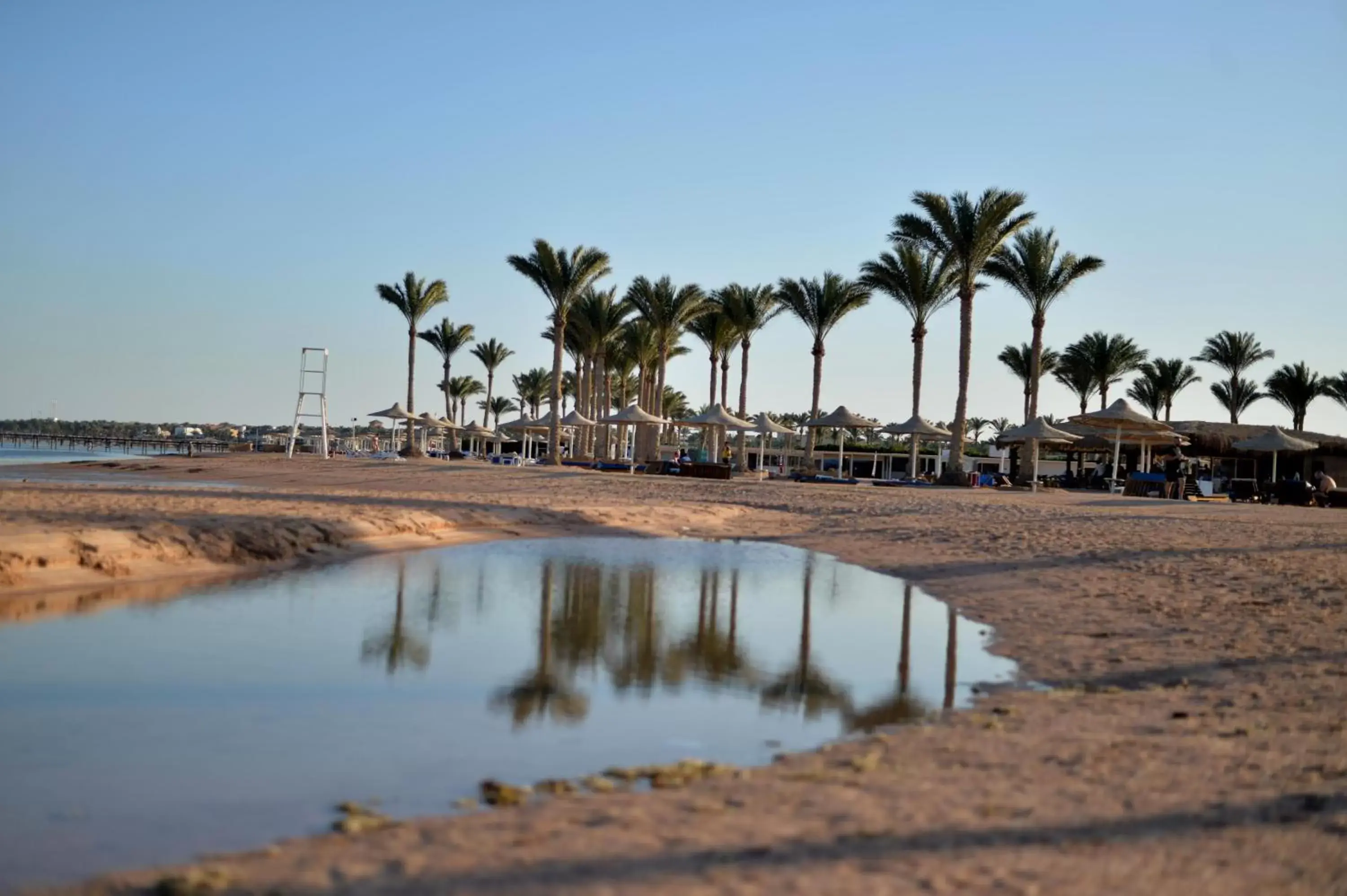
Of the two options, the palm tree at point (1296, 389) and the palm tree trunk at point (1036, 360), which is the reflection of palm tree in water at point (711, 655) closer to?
the palm tree trunk at point (1036, 360)

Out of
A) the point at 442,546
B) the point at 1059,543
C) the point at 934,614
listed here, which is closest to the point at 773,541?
the point at 1059,543

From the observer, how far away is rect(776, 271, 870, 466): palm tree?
4478 cm

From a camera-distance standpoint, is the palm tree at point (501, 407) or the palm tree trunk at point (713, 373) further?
the palm tree at point (501, 407)

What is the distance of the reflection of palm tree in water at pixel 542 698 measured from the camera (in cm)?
586

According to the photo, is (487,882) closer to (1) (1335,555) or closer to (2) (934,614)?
(2) (934,614)

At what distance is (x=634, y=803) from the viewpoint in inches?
162

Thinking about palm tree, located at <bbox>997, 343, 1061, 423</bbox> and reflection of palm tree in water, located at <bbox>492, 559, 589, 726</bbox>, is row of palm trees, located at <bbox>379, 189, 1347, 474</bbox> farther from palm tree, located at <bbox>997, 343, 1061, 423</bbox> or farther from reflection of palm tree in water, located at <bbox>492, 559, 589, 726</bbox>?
reflection of palm tree in water, located at <bbox>492, 559, 589, 726</bbox>

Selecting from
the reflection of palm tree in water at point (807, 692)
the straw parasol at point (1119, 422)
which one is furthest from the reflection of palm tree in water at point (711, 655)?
the straw parasol at point (1119, 422)

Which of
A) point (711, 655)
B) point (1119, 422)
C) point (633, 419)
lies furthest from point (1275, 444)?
point (711, 655)

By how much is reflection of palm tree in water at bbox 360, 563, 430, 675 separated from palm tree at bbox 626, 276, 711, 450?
39.9 metres

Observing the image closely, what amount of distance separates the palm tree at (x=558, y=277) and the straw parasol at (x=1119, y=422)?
64.0 feet

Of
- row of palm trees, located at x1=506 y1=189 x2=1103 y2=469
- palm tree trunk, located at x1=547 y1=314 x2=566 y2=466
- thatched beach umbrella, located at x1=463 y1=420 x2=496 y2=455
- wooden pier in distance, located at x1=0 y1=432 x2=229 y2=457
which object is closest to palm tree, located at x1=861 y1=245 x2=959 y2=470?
row of palm trees, located at x1=506 y1=189 x2=1103 y2=469

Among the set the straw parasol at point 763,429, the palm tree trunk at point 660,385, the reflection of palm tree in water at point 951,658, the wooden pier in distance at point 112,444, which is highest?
the palm tree trunk at point 660,385

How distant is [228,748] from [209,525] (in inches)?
312
